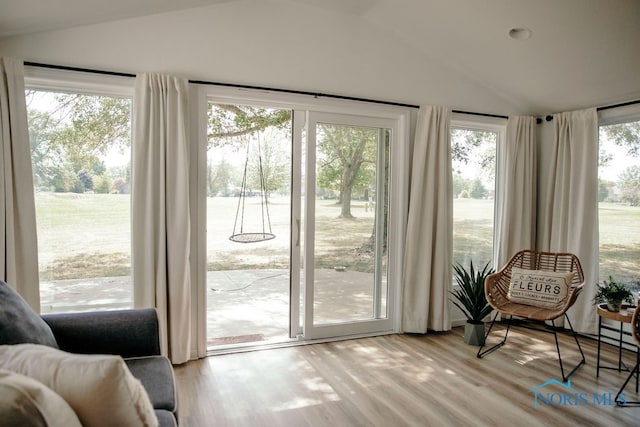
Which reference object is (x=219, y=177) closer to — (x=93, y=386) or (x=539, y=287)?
(x=93, y=386)

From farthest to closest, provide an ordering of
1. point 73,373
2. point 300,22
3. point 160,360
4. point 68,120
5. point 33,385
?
1. point 300,22
2. point 68,120
3. point 160,360
4. point 73,373
5. point 33,385

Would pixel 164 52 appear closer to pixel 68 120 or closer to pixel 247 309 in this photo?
pixel 68 120

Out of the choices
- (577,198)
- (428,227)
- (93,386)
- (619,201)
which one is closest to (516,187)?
(577,198)

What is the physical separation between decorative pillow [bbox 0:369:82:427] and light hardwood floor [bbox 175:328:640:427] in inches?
60.7

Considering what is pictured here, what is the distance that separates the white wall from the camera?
2859 mm

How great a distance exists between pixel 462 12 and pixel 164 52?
88.4 inches

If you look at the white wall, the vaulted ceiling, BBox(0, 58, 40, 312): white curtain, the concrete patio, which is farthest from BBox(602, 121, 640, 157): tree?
BBox(0, 58, 40, 312): white curtain

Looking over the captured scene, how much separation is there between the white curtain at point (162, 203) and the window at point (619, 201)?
3787 mm

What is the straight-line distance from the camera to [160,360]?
6.73 ft

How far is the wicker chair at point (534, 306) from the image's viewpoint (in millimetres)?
3115

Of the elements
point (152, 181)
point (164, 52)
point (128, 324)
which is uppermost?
point (164, 52)

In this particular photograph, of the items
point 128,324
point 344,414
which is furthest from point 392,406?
point 128,324

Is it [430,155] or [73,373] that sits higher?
[430,155]

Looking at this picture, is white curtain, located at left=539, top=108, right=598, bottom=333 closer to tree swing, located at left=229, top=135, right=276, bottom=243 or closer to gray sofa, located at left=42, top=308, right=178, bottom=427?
tree swing, located at left=229, top=135, right=276, bottom=243
